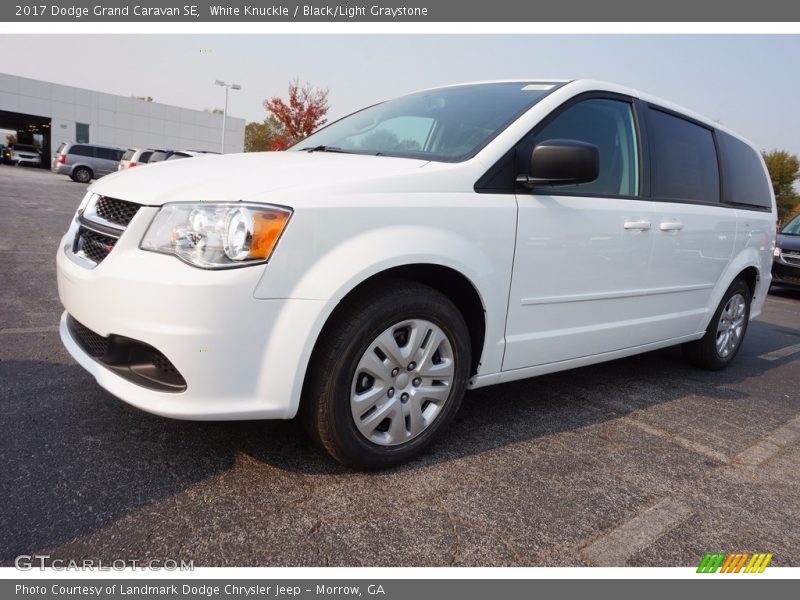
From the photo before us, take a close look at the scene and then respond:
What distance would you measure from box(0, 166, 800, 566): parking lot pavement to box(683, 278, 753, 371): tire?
0.94 meters

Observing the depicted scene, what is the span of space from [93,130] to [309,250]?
43.3 m

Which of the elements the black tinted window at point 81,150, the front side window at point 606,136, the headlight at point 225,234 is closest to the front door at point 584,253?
the front side window at point 606,136

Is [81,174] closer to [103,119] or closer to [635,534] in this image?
[103,119]

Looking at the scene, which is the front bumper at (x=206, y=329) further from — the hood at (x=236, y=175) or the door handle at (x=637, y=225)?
the door handle at (x=637, y=225)

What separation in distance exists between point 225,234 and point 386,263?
23.1 inches

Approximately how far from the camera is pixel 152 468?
2.29m

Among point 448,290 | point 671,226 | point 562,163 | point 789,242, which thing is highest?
point 562,163

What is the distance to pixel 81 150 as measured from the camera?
25.6 meters

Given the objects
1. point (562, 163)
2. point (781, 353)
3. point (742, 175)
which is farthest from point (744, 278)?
point (562, 163)

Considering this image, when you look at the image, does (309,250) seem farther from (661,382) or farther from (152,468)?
(661,382)

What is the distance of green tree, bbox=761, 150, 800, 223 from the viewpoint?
41250 millimetres

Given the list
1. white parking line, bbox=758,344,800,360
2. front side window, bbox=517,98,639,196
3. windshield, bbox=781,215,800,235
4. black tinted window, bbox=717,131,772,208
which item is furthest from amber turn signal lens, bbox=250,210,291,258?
windshield, bbox=781,215,800,235

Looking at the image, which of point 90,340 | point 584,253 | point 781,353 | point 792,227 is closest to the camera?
point 90,340

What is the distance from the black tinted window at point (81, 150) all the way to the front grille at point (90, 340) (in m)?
26.8
